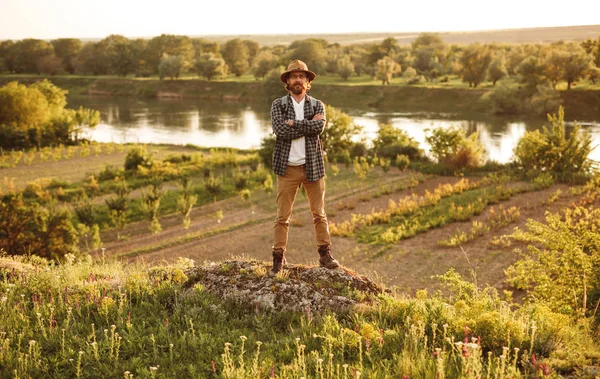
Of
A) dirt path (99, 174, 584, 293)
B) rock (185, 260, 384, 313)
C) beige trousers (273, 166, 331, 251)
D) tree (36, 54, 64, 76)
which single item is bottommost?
dirt path (99, 174, 584, 293)

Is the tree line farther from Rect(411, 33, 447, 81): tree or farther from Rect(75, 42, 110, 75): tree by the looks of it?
Rect(75, 42, 110, 75): tree

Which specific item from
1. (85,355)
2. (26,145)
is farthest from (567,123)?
(85,355)

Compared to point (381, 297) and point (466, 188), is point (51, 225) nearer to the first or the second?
point (381, 297)

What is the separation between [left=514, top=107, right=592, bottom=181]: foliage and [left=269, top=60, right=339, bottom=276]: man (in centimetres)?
1798

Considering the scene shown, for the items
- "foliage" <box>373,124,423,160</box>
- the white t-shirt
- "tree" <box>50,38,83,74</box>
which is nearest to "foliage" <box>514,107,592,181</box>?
"foliage" <box>373,124,423,160</box>

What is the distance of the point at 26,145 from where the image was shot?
3534cm

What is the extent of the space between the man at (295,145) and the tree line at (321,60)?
56.2 metres

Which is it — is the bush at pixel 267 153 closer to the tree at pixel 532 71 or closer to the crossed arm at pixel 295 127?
the crossed arm at pixel 295 127

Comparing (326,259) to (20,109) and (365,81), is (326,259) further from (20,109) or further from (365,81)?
(365,81)

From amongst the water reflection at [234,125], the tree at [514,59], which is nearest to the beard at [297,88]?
the water reflection at [234,125]

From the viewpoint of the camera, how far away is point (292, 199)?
21.2ft

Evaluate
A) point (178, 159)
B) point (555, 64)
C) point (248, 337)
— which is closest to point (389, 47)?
point (555, 64)

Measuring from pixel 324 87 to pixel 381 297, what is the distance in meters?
67.6

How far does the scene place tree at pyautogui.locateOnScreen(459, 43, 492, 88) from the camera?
66188mm
